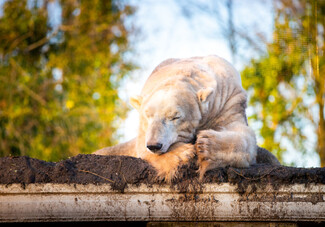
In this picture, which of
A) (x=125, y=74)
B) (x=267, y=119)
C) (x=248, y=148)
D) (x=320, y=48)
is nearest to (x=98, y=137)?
(x=125, y=74)

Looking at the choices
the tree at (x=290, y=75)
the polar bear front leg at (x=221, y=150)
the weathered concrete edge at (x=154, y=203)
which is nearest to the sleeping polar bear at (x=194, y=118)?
the polar bear front leg at (x=221, y=150)

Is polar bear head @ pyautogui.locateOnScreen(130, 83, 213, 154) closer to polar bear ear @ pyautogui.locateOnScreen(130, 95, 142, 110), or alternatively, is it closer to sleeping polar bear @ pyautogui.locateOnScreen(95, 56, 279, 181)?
sleeping polar bear @ pyautogui.locateOnScreen(95, 56, 279, 181)

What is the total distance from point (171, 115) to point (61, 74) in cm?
900

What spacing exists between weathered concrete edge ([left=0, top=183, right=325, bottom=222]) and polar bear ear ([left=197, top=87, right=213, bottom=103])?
0.95 m

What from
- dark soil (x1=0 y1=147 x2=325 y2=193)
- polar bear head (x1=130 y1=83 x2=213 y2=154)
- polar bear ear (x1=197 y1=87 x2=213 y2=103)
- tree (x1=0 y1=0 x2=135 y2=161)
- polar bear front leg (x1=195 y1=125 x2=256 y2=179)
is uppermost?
tree (x1=0 y1=0 x2=135 y2=161)

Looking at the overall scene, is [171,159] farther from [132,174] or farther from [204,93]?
[204,93]

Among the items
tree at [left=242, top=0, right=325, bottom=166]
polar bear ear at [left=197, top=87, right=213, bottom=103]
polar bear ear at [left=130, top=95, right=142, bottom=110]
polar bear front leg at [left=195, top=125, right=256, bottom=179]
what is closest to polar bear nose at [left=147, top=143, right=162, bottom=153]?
polar bear front leg at [left=195, top=125, right=256, bottom=179]

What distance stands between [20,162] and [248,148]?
1.69 m

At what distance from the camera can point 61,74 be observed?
11.7 meters

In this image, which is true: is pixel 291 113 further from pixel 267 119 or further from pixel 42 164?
pixel 42 164

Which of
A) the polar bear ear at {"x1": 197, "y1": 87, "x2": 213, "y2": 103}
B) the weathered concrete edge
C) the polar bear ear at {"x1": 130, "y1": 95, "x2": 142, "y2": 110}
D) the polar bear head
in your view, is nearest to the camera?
the weathered concrete edge

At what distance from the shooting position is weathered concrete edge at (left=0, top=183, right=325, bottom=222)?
104 inches

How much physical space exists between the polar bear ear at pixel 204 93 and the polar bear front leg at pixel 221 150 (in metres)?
0.39

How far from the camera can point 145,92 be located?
379cm
